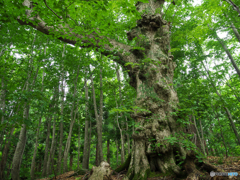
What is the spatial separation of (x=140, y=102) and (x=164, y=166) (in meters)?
1.85

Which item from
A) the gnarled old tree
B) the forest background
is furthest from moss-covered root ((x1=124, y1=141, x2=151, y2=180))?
the forest background

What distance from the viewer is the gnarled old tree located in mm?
3285

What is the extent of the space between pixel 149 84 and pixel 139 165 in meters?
2.47

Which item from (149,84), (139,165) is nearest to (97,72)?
(149,84)

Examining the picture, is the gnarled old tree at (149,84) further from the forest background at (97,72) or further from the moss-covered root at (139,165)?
the forest background at (97,72)

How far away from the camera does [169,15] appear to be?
657cm

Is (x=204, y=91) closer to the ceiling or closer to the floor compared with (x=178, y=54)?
closer to the floor

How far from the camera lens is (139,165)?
3.49 meters

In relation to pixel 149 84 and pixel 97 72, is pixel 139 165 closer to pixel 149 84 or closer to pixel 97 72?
pixel 149 84

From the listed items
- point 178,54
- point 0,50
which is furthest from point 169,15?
point 0,50

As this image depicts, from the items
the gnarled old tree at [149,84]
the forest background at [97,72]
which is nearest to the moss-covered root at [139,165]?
the gnarled old tree at [149,84]

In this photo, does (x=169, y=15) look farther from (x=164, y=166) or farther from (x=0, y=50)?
(x=0, y=50)

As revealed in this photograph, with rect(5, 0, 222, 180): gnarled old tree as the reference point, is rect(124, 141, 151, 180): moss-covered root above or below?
below

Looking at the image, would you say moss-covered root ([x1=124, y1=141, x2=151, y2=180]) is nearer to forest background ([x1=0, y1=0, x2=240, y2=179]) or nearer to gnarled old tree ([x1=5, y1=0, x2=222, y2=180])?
gnarled old tree ([x1=5, y1=0, x2=222, y2=180])
